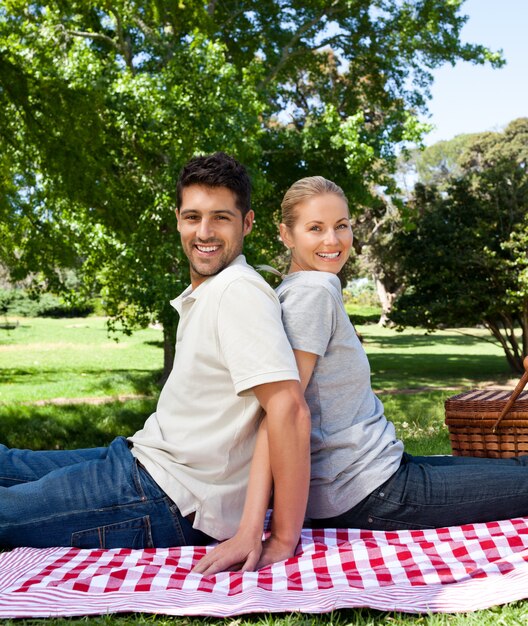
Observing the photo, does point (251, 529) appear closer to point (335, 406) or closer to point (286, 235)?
point (335, 406)

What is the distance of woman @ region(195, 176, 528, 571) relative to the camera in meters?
2.92

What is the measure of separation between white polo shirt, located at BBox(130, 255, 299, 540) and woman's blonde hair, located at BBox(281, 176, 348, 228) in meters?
0.46

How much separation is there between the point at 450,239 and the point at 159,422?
1429cm

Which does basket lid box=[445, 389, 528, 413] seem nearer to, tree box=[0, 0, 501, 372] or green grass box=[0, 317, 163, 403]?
tree box=[0, 0, 501, 372]

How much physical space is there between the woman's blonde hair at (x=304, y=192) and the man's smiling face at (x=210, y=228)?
265 mm

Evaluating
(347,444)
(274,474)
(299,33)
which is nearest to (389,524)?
(347,444)

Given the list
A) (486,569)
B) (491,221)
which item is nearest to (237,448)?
(486,569)

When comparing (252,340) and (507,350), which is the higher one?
(252,340)

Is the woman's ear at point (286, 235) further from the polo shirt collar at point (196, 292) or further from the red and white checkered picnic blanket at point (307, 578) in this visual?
the red and white checkered picnic blanket at point (307, 578)

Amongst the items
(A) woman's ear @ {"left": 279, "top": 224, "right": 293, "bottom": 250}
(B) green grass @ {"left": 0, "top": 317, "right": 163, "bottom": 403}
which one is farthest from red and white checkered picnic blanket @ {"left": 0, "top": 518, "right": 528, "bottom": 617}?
(B) green grass @ {"left": 0, "top": 317, "right": 163, "bottom": 403}

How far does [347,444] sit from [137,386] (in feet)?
43.1

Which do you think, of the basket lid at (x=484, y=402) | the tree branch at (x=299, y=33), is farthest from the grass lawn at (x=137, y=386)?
the tree branch at (x=299, y=33)

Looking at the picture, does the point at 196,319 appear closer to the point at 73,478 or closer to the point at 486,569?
the point at 73,478

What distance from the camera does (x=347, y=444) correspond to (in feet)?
9.62
